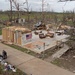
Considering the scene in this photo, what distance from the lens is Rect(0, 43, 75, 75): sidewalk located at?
267 inches

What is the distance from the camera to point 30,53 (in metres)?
9.43

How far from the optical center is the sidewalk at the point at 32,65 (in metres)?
6.77

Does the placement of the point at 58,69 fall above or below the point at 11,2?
below

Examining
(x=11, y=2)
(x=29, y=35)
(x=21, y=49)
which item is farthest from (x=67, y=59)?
(x=11, y=2)

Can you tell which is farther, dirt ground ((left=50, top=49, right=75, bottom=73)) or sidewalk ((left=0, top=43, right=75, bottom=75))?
dirt ground ((left=50, top=49, right=75, bottom=73))

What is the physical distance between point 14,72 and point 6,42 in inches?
227

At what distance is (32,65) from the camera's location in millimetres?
7477

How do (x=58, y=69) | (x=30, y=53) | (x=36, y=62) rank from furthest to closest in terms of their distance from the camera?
(x=30, y=53)
(x=36, y=62)
(x=58, y=69)

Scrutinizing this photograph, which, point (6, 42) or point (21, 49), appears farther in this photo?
point (6, 42)

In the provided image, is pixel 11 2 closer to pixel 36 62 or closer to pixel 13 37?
pixel 13 37

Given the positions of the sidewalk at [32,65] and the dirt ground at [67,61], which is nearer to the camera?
the sidewalk at [32,65]

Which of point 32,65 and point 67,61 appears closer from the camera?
point 32,65

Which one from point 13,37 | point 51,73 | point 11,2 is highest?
point 11,2

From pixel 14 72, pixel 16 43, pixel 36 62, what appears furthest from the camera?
pixel 16 43
